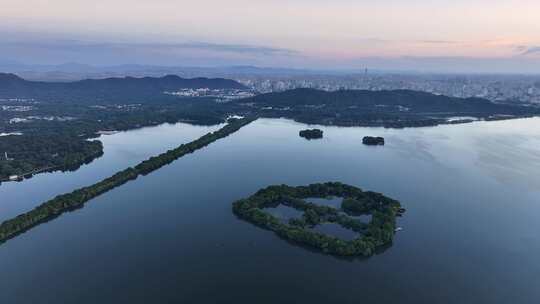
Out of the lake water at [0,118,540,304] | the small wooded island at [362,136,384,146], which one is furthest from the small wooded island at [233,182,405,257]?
the small wooded island at [362,136,384,146]

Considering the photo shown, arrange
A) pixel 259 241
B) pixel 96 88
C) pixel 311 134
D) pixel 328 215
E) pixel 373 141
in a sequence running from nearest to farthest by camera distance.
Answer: pixel 259 241 < pixel 328 215 < pixel 373 141 < pixel 311 134 < pixel 96 88

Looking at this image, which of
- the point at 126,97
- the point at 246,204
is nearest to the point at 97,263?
the point at 246,204

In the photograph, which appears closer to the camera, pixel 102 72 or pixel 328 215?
pixel 328 215

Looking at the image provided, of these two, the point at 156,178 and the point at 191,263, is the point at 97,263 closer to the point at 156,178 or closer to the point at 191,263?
the point at 191,263

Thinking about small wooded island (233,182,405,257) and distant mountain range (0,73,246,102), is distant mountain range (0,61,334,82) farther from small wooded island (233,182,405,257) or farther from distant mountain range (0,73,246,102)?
small wooded island (233,182,405,257)

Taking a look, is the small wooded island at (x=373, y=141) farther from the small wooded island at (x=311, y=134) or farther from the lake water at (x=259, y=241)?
the lake water at (x=259, y=241)

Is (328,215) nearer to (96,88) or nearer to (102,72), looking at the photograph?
(96,88)

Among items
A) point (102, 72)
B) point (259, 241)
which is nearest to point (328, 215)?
point (259, 241)
